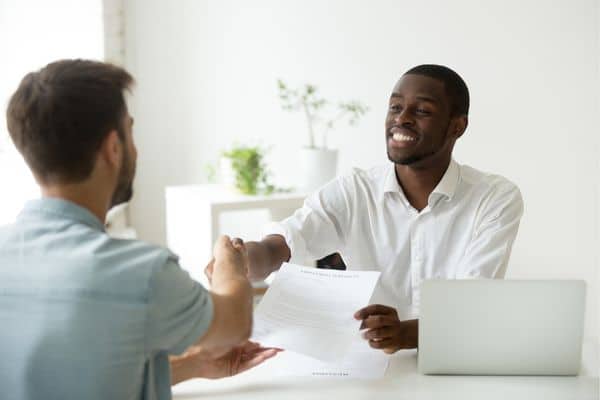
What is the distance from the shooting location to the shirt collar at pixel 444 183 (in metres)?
1.84

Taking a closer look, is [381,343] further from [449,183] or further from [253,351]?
[449,183]

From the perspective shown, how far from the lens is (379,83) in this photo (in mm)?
3908

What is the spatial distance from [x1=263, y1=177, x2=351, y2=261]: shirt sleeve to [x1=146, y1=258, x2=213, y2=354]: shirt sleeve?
0.90 meters

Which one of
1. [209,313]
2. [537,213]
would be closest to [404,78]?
[209,313]

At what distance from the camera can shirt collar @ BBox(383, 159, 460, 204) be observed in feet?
6.04

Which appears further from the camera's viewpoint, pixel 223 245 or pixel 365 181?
pixel 365 181

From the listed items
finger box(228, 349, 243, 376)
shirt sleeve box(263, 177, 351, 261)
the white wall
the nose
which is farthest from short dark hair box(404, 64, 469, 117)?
the white wall

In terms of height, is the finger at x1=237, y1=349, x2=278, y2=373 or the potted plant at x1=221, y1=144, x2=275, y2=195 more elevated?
the potted plant at x1=221, y1=144, x2=275, y2=195

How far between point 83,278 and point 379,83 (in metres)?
3.16

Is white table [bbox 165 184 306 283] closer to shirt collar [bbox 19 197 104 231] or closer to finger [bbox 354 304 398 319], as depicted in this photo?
finger [bbox 354 304 398 319]

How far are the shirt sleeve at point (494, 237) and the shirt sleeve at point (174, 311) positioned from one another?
2.94 feet

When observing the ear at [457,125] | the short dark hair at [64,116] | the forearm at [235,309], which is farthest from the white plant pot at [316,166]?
the short dark hair at [64,116]

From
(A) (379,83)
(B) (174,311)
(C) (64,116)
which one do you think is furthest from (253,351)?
(A) (379,83)

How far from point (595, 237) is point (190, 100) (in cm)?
228
